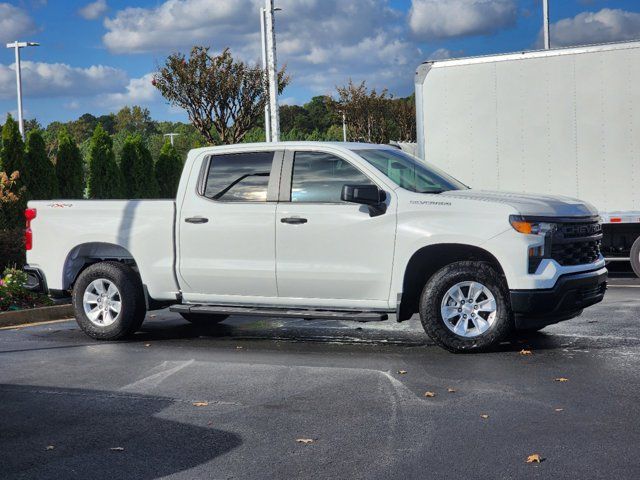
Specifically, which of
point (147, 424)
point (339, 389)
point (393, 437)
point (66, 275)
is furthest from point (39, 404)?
point (66, 275)

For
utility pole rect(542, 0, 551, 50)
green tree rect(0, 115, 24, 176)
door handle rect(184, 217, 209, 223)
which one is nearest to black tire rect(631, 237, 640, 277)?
door handle rect(184, 217, 209, 223)

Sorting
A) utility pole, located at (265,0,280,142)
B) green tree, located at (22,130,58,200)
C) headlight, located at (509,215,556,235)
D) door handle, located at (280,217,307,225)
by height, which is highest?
utility pole, located at (265,0,280,142)

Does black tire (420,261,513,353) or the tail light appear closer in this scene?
black tire (420,261,513,353)

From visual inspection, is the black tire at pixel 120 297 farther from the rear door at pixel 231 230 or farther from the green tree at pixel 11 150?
the green tree at pixel 11 150

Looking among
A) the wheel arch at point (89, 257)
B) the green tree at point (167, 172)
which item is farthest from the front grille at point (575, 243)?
the green tree at point (167, 172)

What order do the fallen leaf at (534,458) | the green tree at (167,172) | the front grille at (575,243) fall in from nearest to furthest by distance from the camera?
the fallen leaf at (534,458), the front grille at (575,243), the green tree at (167,172)

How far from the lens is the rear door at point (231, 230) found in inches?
389

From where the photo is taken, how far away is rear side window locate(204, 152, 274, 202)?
10.1m

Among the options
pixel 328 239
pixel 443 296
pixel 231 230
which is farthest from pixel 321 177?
pixel 443 296

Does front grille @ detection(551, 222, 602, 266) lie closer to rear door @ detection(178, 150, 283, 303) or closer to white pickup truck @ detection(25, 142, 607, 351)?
white pickup truck @ detection(25, 142, 607, 351)

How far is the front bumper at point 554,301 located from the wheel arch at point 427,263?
16.6 inches

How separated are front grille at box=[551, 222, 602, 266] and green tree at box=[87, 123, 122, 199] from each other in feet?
63.4

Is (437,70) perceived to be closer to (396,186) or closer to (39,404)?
(396,186)

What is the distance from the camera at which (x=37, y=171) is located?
22266mm
